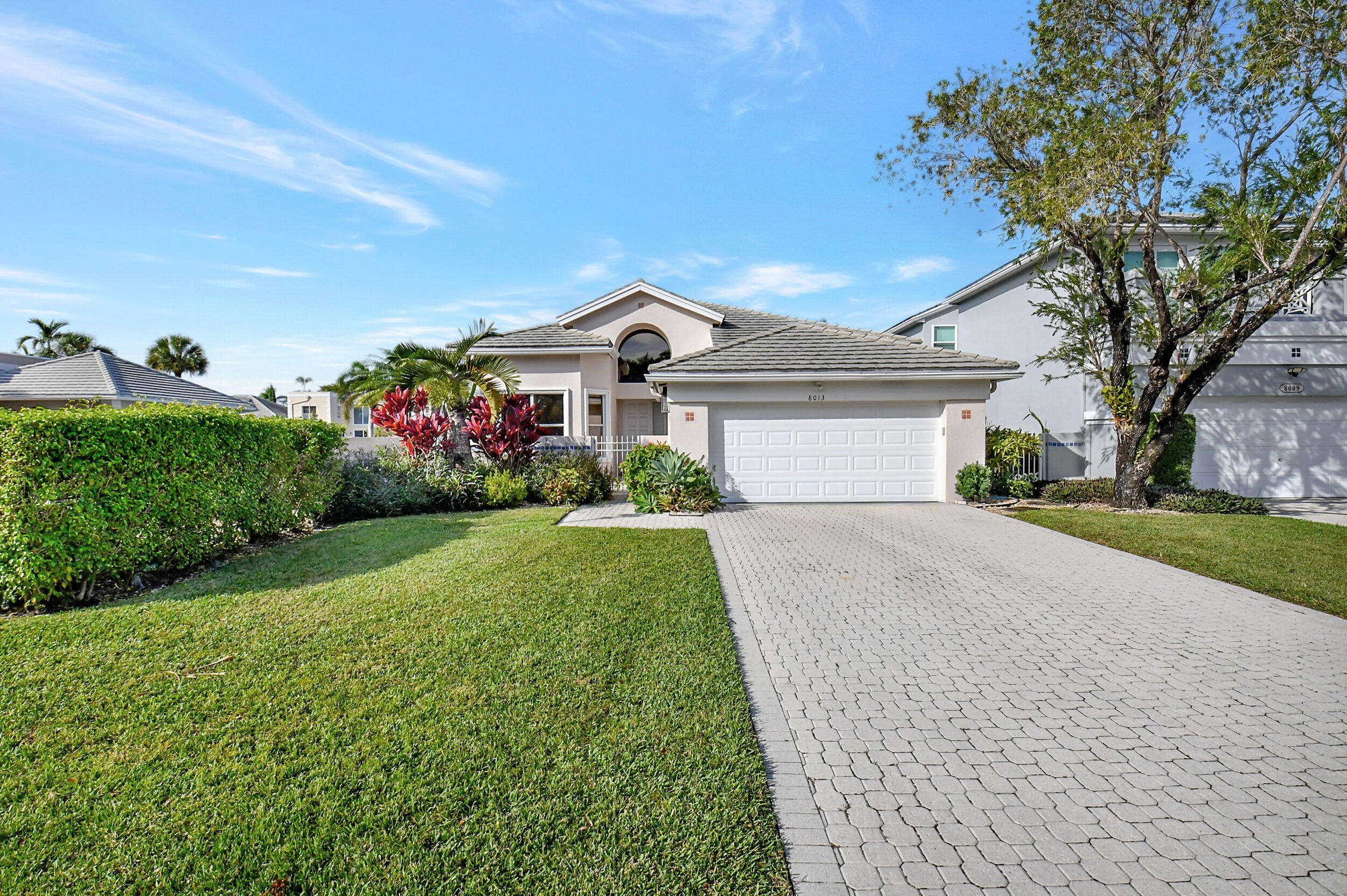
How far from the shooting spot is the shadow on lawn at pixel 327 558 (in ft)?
22.5

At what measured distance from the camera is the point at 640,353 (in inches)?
830

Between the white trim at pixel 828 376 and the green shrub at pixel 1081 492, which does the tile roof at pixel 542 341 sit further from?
the green shrub at pixel 1081 492

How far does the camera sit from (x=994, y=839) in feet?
9.50

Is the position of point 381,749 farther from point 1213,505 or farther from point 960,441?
point 1213,505

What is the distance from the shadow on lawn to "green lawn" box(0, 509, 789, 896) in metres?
0.40

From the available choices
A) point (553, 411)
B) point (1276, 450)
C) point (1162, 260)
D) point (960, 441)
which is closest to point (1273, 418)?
point (1276, 450)

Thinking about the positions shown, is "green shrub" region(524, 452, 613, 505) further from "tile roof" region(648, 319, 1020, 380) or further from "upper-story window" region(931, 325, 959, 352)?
"upper-story window" region(931, 325, 959, 352)

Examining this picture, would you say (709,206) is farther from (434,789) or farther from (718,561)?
(434,789)

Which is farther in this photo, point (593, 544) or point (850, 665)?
point (593, 544)

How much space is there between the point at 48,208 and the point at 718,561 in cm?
1342

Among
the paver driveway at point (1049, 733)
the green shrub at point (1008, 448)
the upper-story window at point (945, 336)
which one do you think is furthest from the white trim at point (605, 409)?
the upper-story window at point (945, 336)

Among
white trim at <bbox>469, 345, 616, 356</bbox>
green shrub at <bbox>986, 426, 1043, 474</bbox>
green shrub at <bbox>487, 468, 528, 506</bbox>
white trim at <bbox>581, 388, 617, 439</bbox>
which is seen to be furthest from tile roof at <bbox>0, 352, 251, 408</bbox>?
green shrub at <bbox>986, 426, 1043, 474</bbox>

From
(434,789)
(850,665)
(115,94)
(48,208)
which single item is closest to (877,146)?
(850,665)

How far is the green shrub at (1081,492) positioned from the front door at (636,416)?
40.7 feet
